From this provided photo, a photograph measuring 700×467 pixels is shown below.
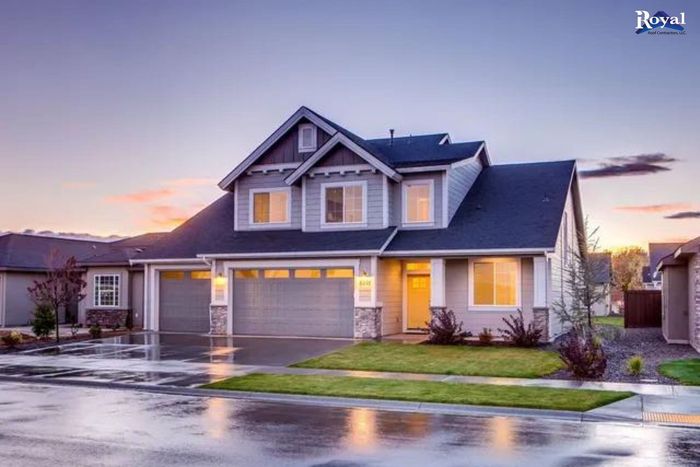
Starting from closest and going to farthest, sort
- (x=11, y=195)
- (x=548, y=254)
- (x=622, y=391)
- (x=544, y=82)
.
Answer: (x=622, y=391) < (x=548, y=254) < (x=544, y=82) < (x=11, y=195)

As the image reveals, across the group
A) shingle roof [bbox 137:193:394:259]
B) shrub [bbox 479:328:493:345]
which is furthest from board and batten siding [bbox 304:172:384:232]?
shrub [bbox 479:328:493:345]

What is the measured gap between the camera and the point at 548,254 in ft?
76.8

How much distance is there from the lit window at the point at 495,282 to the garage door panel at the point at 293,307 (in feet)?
15.3

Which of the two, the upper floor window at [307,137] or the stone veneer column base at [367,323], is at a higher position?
the upper floor window at [307,137]

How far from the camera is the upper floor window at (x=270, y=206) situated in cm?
2889

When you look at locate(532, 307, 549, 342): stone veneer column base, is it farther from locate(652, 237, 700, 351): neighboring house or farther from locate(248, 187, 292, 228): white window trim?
locate(248, 187, 292, 228): white window trim

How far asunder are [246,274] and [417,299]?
690cm

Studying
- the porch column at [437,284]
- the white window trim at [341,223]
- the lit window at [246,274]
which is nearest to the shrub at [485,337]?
the porch column at [437,284]

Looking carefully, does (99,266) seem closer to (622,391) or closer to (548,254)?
(548,254)

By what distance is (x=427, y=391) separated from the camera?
557 inches

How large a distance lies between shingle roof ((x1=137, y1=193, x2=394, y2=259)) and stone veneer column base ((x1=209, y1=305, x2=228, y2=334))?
228 cm

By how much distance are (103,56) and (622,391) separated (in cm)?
2035

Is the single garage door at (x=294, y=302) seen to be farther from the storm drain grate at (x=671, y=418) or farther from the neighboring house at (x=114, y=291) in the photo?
the storm drain grate at (x=671, y=418)

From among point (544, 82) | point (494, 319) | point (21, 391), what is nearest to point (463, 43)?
point (544, 82)
